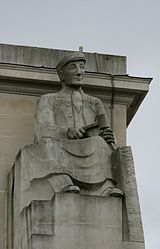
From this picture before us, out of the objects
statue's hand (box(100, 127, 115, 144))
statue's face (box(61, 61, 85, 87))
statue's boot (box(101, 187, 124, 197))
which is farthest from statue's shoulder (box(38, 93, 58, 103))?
statue's boot (box(101, 187, 124, 197))

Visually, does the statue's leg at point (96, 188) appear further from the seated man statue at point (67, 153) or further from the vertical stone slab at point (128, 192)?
the vertical stone slab at point (128, 192)

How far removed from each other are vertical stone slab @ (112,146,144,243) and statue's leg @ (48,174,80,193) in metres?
0.80

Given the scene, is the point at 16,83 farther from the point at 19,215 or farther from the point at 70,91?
the point at 19,215

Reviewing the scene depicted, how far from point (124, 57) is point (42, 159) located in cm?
323

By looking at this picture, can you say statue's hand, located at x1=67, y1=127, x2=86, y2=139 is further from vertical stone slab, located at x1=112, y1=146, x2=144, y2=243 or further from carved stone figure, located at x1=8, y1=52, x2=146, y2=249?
vertical stone slab, located at x1=112, y1=146, x2=144, y2=243

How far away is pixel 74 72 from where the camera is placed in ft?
74.4

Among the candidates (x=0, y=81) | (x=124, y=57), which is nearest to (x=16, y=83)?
(x=0, y=81)

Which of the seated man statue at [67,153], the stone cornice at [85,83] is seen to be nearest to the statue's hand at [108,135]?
the seated man statue at [67,153]

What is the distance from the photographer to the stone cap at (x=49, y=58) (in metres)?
23.6

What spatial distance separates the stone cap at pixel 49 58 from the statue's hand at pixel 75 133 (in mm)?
1841

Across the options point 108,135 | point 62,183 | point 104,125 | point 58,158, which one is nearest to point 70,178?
point 62,183

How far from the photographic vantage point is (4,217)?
2261 centimetres

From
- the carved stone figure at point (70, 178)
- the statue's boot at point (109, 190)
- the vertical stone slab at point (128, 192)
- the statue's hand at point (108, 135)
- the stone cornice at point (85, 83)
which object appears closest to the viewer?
the carved stone figure at point (70, 178)

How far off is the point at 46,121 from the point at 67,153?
0.71m
